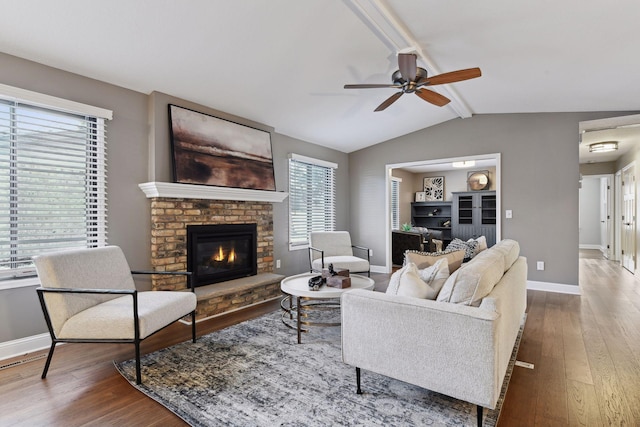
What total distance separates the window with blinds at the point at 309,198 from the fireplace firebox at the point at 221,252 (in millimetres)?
963

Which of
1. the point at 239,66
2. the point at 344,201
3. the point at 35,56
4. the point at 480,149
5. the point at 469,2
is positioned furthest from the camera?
the point at 344,201

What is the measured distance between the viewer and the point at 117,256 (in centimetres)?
288

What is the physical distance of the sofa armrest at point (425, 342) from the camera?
1.60 metres

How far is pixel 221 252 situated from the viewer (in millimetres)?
4141

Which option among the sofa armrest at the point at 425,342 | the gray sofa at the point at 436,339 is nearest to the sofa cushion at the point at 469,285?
the gray sofa at the point at 436,339

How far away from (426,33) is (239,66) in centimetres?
177

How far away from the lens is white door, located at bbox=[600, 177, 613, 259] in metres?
7.87

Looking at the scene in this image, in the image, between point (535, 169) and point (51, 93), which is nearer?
point (51, 93)

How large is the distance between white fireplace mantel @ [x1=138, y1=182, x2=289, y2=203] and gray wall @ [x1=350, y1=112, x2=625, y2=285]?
303 cm

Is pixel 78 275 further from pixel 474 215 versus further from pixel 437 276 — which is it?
pixel 474 215

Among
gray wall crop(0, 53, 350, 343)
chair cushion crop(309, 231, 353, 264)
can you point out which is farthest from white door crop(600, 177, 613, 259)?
gray wall crop(0, 53, 350, 343)

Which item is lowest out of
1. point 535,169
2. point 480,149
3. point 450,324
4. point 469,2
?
point 450,324

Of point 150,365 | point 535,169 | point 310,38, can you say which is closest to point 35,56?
point 310,38

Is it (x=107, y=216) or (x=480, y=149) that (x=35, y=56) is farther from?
(x=480, y=149)
